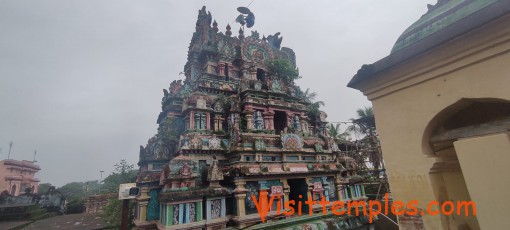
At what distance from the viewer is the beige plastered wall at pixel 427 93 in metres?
2.48

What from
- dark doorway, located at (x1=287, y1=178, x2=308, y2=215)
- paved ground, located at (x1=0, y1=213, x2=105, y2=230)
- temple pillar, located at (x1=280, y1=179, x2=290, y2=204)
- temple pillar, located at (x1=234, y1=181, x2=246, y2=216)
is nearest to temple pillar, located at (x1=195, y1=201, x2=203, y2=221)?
temple pillar, located at (x1=234, y1=181, x2=246, y2=216)

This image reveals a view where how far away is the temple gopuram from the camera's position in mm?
10141

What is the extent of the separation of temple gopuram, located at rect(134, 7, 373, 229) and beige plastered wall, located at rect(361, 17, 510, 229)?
5.28 meters

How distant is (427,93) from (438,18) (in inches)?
48.7

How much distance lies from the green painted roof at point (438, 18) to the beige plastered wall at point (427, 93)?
17.9 inches

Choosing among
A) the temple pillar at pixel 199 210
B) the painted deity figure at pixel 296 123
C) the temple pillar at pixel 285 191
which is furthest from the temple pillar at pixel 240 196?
the painted deity figure at pixel 296 123

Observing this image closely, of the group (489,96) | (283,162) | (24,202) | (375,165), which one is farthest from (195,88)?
(24,202)

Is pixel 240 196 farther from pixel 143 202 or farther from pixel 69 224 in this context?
pixel 69 224

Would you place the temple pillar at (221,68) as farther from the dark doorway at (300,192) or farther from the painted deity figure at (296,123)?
the dark doorway at (300,192)

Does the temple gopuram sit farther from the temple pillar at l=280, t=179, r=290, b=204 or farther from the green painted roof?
the green painted roof

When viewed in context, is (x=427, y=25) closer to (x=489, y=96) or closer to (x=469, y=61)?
(x=469, y=61)

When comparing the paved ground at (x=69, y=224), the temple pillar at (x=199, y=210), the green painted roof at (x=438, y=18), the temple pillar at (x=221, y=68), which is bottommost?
the paved ground at (x=69, y=224)

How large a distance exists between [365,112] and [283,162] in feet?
58.0

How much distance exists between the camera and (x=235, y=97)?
1582 cm
